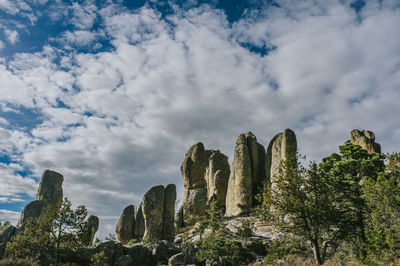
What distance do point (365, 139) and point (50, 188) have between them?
43129 mm

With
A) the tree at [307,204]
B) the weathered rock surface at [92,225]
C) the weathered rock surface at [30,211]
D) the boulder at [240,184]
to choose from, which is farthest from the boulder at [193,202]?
the tree at [307,204]

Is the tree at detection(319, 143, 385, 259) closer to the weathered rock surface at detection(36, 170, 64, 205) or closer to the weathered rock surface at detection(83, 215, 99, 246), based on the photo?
the weathered rock surface at detection(83, 215, 99, 246)

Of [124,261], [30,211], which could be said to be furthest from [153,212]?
[30,211]

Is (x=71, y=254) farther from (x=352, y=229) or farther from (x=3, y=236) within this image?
(x=352, y=229)

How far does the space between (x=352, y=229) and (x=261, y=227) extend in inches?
500

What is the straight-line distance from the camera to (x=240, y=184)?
42219 millimetres

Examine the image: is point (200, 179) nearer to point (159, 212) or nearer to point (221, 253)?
point (159, 212)

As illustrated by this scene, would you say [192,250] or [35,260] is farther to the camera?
[192,250]

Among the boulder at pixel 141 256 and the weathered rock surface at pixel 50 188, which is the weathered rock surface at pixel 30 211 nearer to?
the weathered rock surface at pixel 50 188

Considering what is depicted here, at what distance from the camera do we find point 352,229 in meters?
22.5

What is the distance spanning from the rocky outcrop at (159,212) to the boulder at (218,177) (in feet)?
33.8

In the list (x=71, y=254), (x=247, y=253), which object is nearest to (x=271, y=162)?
(x=247, y=253)

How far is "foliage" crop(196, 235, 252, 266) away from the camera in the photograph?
75.7 ft

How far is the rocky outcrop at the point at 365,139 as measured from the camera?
32.8 meters
